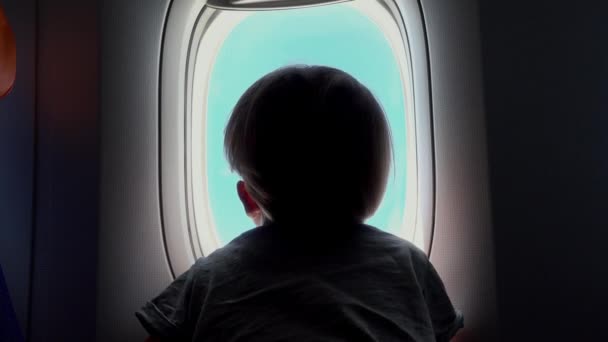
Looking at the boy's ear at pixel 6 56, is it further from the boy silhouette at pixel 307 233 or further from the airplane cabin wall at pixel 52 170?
the boy silhouette at pixel 307 233

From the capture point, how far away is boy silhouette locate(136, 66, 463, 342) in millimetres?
693

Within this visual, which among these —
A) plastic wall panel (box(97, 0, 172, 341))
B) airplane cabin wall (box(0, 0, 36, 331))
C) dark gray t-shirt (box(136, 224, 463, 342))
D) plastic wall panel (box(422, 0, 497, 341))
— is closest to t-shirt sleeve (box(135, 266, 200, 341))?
dark gray t-shirt (box(136, 224, 463, 342))

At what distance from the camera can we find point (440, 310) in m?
0.78

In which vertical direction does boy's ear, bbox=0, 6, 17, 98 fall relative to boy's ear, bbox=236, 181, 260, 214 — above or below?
above

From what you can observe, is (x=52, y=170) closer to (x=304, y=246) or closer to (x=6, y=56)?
(x=6, y=56)

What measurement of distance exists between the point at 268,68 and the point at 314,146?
16.3 inches

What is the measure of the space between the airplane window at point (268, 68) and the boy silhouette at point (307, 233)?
0.28m

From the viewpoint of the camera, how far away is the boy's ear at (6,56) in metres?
0.80

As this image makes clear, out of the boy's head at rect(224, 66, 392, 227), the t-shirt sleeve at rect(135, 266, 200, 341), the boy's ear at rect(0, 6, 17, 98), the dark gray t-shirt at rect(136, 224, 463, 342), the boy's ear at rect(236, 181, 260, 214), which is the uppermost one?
the boy's ear at rect(0, 6, 17, 98)

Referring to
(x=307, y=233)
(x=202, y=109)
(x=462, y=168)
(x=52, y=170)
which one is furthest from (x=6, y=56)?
(x=462, y=168)

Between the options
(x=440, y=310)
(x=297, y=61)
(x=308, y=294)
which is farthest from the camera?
(x=297, y=61)

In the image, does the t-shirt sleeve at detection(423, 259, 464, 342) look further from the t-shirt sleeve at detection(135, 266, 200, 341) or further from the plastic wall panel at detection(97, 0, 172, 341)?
the plastic wall panel at detection(97, 0, 172, 341)

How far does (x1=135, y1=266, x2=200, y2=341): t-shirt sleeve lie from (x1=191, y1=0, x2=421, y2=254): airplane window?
1.10 ft

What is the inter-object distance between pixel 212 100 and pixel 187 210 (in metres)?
0.25
